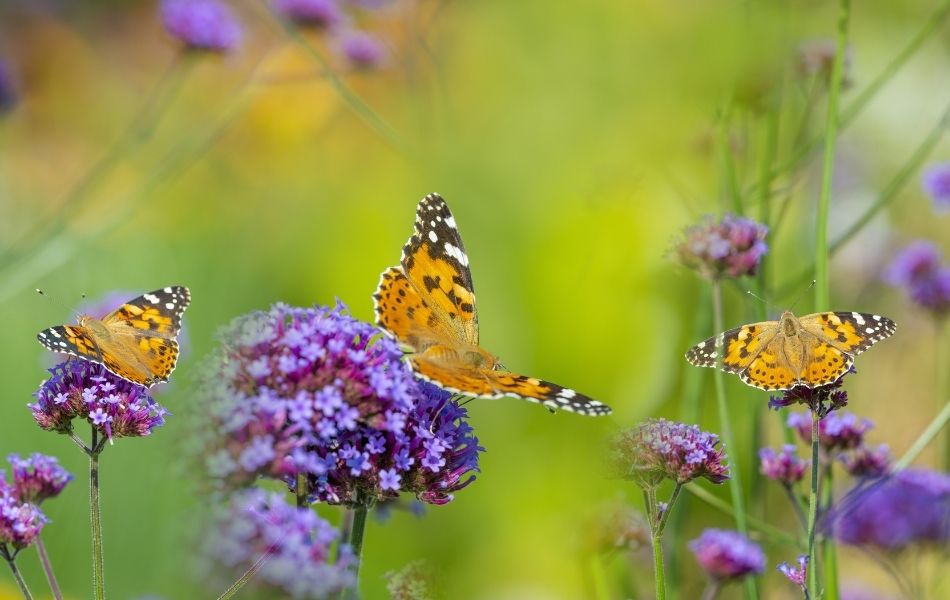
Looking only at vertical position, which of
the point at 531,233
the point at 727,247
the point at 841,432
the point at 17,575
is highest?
the point at 531,233

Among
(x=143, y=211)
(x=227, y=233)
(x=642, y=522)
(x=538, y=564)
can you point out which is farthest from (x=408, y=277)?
(x=143, y=211)

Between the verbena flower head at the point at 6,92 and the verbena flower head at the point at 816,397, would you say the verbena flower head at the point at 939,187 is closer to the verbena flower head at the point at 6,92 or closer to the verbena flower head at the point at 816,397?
the verbena flower head at the point at 816,397

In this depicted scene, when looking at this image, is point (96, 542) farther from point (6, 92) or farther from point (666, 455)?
point (6, 92)

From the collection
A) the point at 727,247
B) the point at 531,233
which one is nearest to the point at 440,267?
the point at 727,247

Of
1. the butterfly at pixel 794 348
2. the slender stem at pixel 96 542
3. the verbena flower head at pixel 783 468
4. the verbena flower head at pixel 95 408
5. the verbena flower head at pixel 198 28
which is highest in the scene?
the verbena flower head at pixel 198 28

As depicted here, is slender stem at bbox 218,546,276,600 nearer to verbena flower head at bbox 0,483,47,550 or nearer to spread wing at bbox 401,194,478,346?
verbena flower head at bbox 0,483,47,550

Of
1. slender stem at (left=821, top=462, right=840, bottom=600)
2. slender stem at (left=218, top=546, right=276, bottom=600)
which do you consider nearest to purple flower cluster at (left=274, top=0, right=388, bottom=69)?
slender stem at (left=821, top=462, right=840, bottom=600)

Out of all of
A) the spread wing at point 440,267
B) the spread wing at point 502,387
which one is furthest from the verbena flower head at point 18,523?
the spread wing at point 440,267
